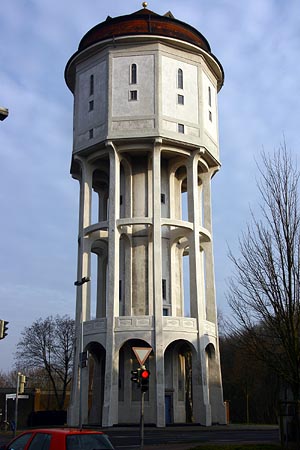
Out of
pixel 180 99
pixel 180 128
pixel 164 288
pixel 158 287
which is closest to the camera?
pixel 158 287

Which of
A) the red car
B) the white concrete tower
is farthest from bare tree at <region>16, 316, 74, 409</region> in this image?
the red car

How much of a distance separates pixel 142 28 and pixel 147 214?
11253 millimetres

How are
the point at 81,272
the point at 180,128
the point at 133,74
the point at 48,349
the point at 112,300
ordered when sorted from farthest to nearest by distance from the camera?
the point at 48,349
the point at 133,74
the point at 180,128
the point at 81,272
the point at 112,300

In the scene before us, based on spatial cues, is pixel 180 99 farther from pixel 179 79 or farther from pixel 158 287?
pixel 158 287

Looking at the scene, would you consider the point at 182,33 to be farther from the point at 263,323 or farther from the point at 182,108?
the point at 263,323

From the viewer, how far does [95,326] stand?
34531mm

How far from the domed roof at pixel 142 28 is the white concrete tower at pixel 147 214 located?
0.26ft

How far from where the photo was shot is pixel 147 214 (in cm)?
3753

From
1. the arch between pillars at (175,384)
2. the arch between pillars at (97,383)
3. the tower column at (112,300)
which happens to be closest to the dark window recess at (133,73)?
the tower column at (112,300)

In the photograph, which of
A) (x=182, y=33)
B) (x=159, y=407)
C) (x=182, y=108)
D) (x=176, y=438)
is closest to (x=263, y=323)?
(x=176, y=438)

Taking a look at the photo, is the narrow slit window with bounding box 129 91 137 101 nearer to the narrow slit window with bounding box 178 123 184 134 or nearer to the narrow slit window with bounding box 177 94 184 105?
the narrow slit window with bounding box 177 94 184 105

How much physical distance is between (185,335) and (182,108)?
13.5 meters

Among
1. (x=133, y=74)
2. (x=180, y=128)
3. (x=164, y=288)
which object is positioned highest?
(x=133, y=74)

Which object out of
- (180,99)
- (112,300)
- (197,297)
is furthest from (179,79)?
(112,300)
